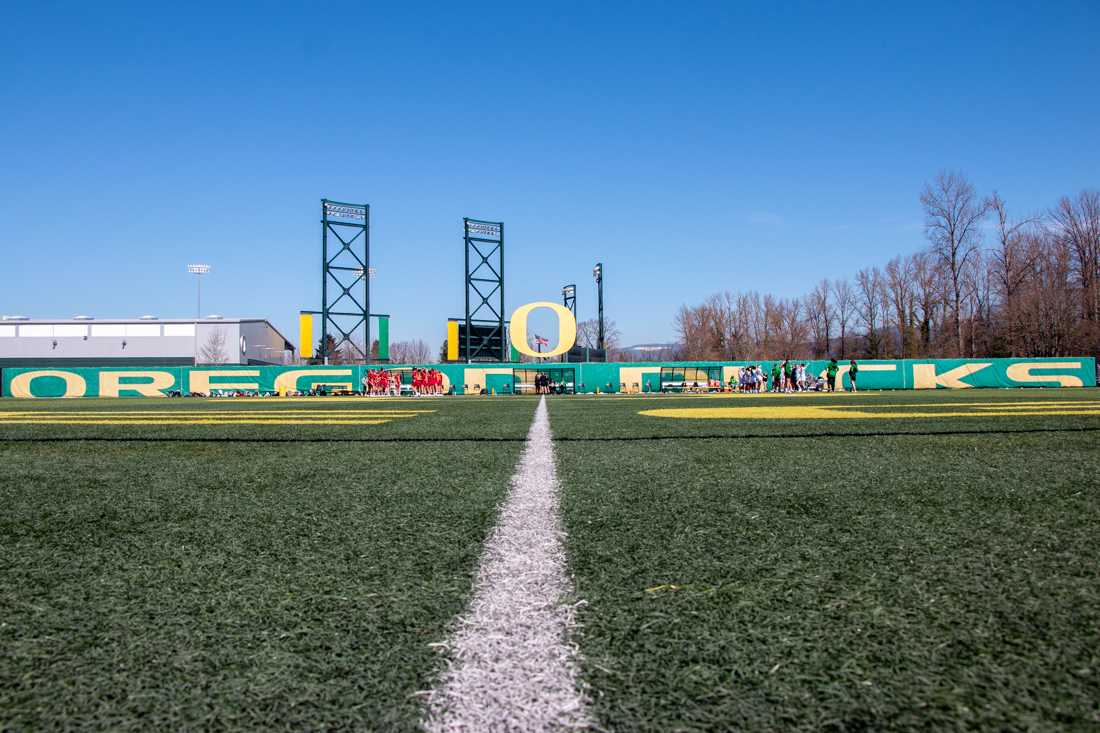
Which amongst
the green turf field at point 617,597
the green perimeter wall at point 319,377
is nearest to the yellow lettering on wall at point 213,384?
the green perimeter wall at point 319,377

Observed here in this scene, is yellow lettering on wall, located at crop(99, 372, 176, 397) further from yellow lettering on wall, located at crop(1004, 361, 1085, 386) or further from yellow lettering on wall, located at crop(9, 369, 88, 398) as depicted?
yellow lettering on wall, located at crop(1004, 361, 1085, 386)

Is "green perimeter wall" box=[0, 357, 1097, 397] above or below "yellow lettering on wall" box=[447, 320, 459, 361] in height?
below

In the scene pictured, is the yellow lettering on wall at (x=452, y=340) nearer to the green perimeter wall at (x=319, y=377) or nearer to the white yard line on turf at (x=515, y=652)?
the green perimeter wall at (x=319, y=377)

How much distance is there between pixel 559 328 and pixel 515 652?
33.3m

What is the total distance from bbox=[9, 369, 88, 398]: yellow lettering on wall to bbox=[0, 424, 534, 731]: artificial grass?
32643 mm

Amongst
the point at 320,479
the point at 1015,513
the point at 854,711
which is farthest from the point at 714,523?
the point at 320,479

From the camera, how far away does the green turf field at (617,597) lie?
884 millimetres

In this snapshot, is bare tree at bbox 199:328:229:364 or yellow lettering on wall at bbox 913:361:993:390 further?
bare tree at bbox 199:328:229:364

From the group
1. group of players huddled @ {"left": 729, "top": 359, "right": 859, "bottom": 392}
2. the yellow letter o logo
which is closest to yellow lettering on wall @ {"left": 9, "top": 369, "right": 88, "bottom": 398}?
the yellow letter o logo

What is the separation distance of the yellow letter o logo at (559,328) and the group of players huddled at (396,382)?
5.86m

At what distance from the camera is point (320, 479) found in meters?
3.08

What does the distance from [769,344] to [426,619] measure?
201ft

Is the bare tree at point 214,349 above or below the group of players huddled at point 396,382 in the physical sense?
above

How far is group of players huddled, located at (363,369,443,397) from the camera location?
95.0ft
